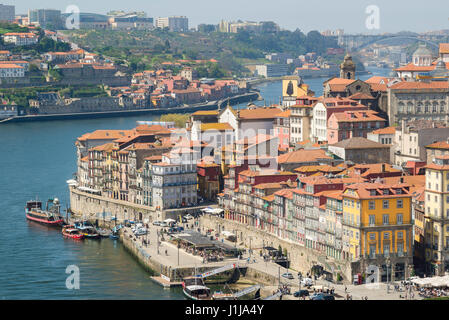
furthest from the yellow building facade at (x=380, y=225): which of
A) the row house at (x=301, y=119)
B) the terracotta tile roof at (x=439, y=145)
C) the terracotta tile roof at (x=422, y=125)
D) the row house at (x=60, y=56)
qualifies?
the row house at (x=60, y=56)

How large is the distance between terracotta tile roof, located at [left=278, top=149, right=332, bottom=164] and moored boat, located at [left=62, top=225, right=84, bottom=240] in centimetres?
991

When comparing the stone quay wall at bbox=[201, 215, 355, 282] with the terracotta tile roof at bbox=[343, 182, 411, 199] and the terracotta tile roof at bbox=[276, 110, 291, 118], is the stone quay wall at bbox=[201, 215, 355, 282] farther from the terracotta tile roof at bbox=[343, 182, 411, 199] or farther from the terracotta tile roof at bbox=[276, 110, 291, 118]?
the terracotta tile roof at bbox=[276, 110, 291, 118]

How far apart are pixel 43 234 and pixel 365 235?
20045mm

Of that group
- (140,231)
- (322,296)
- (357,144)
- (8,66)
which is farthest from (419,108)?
(8,66)

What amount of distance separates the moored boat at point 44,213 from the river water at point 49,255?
19.9 inches

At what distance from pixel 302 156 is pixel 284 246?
355 inches

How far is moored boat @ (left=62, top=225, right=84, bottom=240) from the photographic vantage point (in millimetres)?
48156

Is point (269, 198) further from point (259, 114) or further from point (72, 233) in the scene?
point (259, 114)

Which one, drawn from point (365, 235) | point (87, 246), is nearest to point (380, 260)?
point (365, 235)

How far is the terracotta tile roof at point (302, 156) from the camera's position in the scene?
156ft

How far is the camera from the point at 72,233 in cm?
4862

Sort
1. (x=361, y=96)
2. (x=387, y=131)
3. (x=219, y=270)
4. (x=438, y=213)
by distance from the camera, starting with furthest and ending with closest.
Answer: (x=361, y=96), (x=387, y=131), (x=219, y=270), (x=438, y=213)

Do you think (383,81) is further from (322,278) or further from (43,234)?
(322,278)

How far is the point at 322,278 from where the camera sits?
1412 inches
